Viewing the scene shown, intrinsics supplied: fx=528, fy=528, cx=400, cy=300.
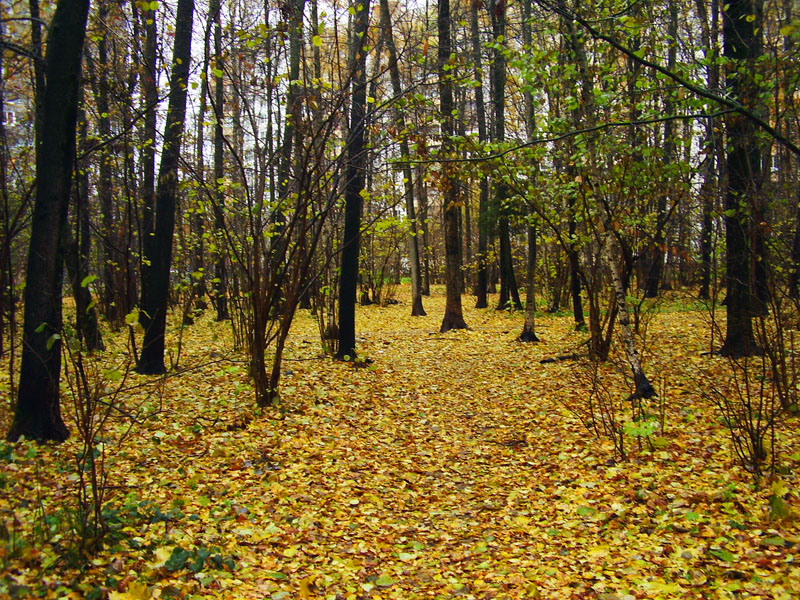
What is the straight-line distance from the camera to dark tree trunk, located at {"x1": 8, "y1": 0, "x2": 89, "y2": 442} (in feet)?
14.7

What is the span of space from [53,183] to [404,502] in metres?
4.10

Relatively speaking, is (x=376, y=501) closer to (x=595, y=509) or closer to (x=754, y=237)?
(x=595, y=509)

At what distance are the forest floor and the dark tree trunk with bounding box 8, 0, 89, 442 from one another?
866 millimetres

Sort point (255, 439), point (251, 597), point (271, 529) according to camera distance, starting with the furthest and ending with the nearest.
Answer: point (255, 439), point (271, 529), point (251, 597)

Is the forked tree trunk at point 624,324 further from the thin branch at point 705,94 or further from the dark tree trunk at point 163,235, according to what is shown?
the dark tree trunk at point 163,235

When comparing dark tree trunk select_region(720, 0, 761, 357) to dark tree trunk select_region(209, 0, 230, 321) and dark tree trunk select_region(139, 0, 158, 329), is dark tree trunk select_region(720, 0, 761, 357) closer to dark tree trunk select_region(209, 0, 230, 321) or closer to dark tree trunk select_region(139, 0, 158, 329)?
dark tree trunk select_region(209, 0, 230, 321)

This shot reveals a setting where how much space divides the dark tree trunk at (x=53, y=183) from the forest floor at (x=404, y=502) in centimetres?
87

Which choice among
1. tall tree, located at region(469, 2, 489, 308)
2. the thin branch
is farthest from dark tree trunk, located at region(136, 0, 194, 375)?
tall tree, located at region(469, 2, 489, 308)

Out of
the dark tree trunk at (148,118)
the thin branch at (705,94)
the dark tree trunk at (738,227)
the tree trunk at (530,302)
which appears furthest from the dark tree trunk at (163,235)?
the dark tree trunk at (738,227)

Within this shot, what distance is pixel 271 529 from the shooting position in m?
4.04

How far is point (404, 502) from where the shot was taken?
186 inches

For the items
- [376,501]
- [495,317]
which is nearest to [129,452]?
[376,501]

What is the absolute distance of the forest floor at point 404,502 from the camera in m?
3.26

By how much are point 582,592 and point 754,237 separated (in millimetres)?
3700
